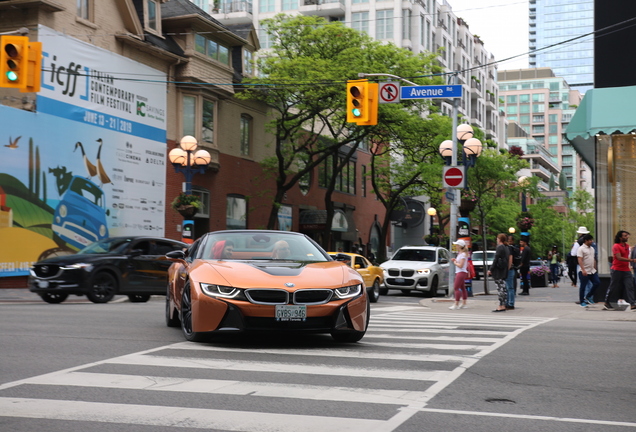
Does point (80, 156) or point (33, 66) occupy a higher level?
point (33, 66)

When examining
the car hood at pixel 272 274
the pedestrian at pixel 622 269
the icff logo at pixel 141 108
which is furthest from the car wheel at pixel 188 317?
the icff logo at pixel 141 108

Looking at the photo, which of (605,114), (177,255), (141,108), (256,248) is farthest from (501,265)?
(141,108)

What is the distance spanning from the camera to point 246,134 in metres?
40.6

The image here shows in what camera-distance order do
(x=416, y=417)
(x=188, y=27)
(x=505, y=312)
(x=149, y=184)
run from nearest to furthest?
(x=416, y=417)
(x=505, y=312)
(x=149, y=184)
(x=188, y=27)

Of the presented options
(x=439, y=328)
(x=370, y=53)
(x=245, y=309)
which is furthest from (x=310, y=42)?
Result: (x=245, y=309)

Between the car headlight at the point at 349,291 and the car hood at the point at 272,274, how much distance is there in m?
0.06

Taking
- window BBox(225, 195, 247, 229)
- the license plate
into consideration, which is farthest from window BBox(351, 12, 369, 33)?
the license plate

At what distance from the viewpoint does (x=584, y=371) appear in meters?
8.20

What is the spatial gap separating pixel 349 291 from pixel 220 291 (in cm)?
149

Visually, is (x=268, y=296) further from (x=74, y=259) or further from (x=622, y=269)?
(x=622, y=269)

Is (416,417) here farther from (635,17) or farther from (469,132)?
(469,132)

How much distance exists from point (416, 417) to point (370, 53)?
31940mm

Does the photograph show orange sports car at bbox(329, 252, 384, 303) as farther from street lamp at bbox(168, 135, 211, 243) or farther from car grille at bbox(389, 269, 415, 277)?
street lamp at bbox(168, 135, 211, 243)

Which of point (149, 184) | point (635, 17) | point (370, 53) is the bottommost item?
point (149, 184)
